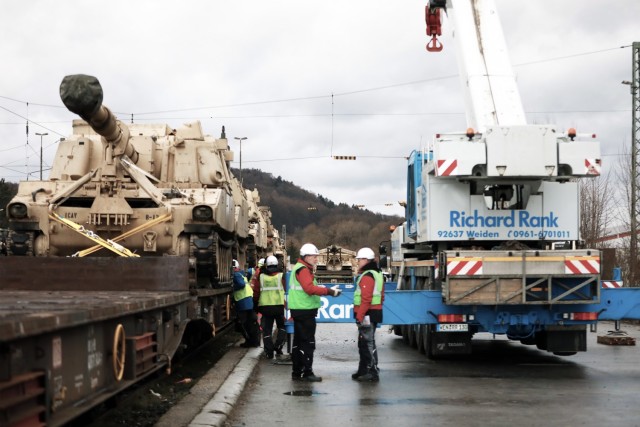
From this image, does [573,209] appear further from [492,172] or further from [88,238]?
[88,238]

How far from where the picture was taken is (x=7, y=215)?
49.0 ft

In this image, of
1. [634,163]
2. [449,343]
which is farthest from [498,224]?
[634,163]

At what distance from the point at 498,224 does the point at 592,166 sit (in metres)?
1.57

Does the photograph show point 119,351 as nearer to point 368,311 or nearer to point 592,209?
point 368,311

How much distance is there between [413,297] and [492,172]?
205 centimetres

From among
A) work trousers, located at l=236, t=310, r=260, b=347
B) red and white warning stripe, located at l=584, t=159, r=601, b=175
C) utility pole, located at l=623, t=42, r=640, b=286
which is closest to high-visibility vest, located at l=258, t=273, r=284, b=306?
work trousers, located at l=236, t=310, r=260, b=347

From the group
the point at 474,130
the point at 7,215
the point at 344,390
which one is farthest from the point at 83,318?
the point at 7,215

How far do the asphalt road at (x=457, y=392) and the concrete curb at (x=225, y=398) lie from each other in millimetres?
107

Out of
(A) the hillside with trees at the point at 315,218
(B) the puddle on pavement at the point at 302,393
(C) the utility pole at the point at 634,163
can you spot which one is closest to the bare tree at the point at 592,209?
(C) the utility pole at the point at 634,163

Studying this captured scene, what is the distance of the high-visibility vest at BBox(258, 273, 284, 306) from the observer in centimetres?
1468

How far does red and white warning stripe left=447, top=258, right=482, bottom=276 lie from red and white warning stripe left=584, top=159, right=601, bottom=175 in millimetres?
1883

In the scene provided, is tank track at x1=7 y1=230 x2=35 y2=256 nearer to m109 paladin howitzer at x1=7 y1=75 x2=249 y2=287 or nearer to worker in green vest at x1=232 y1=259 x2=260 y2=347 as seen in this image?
m109 paladin howitzer at x1=7 y1=75 x2=249 y2=287

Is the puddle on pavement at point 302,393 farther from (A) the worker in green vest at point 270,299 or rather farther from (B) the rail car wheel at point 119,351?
(B) the rail car wheel at point 119,351

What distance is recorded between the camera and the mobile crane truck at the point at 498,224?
12297 millimetres
